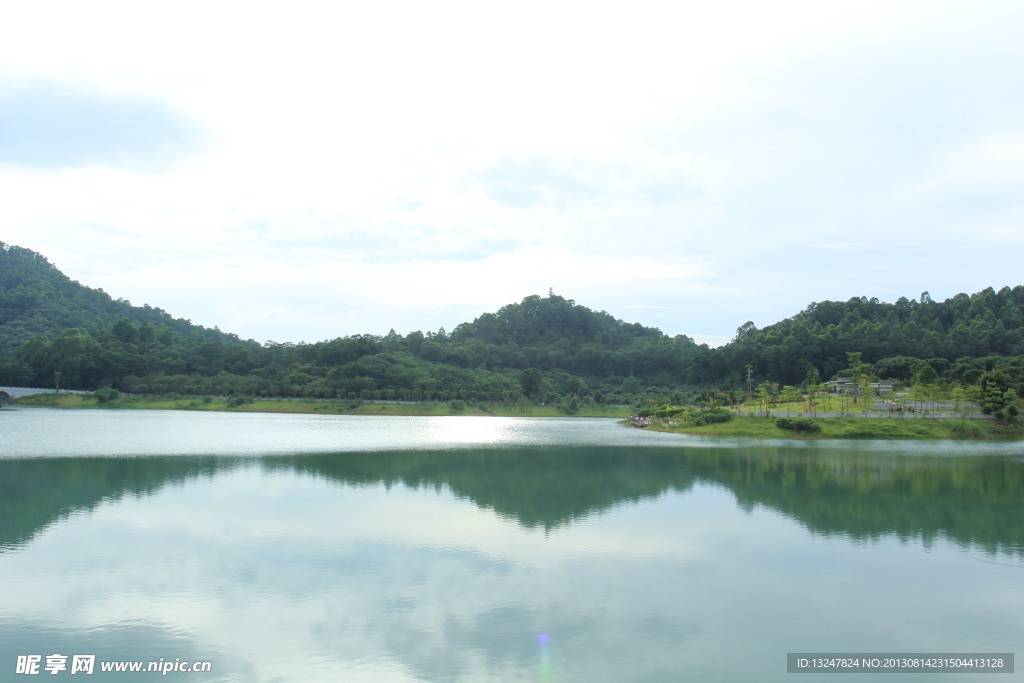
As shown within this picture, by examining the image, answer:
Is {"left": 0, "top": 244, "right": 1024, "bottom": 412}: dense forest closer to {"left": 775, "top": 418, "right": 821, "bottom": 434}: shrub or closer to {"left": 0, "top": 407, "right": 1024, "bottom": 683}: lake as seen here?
{"left": 775, "top": 418, "right": 821, "bottom": 434}: shrub

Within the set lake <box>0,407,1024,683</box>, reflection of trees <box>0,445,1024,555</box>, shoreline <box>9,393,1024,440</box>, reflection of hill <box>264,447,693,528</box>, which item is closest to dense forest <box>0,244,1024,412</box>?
shoreline <box>9,393,1024,440</box>

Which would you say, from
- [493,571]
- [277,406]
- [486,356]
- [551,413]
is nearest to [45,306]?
[277,406]

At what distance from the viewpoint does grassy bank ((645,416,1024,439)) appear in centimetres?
4675

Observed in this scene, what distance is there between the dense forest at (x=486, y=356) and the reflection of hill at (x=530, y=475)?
129 ft

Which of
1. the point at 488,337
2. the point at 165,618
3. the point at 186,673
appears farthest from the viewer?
the point at 488,337

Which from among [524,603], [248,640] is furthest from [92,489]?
[524,603]

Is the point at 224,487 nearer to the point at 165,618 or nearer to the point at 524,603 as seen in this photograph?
the point at 165,618

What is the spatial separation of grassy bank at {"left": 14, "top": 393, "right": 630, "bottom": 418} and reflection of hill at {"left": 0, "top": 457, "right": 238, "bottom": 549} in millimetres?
56189

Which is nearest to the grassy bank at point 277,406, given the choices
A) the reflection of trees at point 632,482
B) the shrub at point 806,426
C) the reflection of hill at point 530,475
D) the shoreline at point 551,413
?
the shoreline at point 551,413

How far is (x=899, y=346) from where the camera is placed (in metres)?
94.9

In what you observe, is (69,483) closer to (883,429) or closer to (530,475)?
(530,475)

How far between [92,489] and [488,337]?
437 feet

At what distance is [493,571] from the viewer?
12492 millimetres

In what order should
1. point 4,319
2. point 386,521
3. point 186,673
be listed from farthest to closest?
1. point 4,319
2. point 386,521
3. point 186,673
